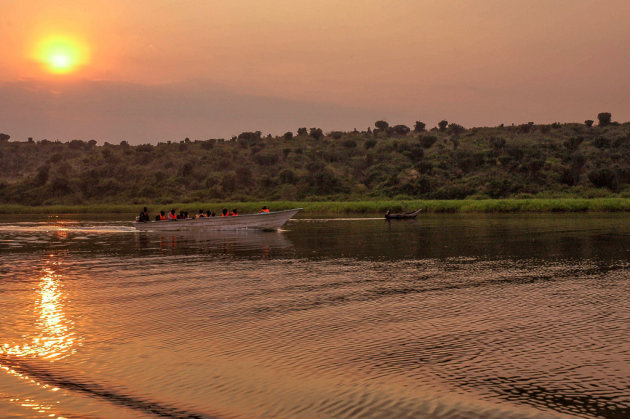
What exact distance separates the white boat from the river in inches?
798

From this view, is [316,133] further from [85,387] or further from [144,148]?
[85,387]

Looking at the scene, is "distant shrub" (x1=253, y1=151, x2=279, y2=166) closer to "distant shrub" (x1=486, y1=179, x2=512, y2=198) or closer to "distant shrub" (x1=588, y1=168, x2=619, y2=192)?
"distant shrub" (x1=486, y1=179, x2=512, y2=198)

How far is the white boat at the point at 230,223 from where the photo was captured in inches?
1649

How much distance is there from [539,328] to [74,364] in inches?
300

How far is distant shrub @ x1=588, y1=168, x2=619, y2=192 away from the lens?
85.2 meters

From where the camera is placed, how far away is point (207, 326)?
11695 millimetres

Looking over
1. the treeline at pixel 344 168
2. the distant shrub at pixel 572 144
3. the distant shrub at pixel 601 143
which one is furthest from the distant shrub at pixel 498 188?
the distant shrub at pixel 601 143

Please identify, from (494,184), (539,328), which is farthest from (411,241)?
(494,184)

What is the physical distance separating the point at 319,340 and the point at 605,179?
280 ft

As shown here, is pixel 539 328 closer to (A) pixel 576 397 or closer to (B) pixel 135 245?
(A) pixel 576 397

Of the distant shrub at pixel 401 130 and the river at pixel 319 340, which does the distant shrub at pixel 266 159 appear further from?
the river at pixel 319 340

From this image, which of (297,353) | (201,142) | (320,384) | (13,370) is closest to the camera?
(320,384)

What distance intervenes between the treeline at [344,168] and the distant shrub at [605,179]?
14 cm

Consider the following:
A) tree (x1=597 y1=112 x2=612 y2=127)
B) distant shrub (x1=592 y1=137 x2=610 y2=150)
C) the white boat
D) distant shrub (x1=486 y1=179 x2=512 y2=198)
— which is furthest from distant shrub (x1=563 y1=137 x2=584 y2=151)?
the white boat
